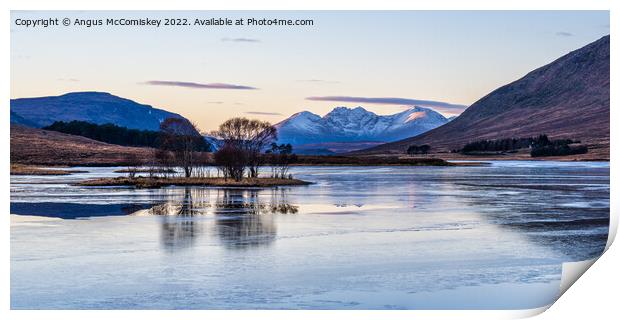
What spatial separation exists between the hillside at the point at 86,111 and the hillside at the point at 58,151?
199ft

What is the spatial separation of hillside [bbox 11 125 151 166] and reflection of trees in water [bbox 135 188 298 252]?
33261 millimetres

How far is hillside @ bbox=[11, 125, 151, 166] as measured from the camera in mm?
59906

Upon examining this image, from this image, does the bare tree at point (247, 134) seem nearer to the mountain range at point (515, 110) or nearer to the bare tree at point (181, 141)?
the bare tree at point (181, 141)

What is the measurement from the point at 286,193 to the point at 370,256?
14454mm

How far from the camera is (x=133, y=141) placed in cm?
9231

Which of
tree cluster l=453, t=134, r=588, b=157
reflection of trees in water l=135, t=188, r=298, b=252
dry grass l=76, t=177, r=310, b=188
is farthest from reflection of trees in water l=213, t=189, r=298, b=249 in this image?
tree cluster l=453, t=134, r=588, b=157

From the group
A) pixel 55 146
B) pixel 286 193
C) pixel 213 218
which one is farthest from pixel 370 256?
pixel 55 146

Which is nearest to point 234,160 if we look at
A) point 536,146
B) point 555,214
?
point 555,214

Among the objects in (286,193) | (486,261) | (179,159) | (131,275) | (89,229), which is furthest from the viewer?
(179,159)

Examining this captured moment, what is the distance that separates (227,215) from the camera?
19.6 metres

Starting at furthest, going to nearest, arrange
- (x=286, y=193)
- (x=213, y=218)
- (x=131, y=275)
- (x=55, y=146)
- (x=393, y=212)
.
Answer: (x=55, y=146) → (x=286, y=193) → (x=393, y=212) → (x=213, y=218) → (x=131, y=275)

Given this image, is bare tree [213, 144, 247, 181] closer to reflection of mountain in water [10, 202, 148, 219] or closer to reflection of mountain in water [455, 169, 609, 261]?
reflection of mountain in water [455, 169, 609, 261]

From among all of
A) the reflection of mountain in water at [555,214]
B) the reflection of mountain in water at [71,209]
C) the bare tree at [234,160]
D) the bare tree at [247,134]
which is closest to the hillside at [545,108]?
the bare tree at [247,134]

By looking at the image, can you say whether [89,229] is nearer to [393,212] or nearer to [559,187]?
[393,212]
